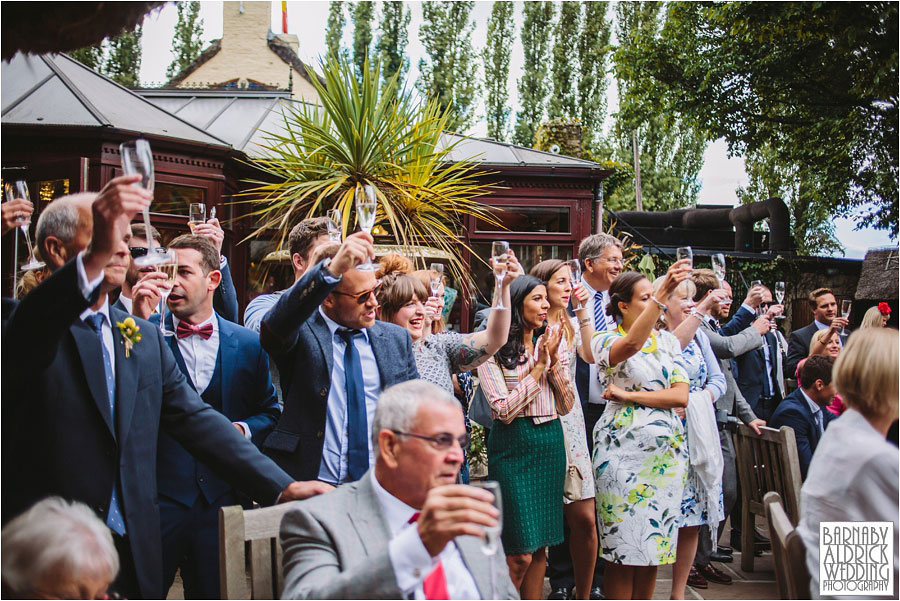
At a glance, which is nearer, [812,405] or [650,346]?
[650,346]

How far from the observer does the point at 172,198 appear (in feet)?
27.8

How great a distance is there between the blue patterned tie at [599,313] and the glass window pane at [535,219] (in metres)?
A: 5.26

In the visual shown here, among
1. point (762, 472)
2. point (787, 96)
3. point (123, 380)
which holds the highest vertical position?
point (787, 96)

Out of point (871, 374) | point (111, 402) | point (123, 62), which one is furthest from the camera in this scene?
point (123, 62)

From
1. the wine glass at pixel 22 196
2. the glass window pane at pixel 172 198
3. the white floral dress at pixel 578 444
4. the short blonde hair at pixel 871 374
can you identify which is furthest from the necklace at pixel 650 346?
the glass window pane at pixel 172 198

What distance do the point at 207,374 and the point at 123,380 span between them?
80 cm

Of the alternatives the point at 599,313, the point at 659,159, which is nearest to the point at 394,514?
the point at 599,313

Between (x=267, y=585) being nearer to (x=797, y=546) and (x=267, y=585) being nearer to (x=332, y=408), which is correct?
(x=332, y=408)

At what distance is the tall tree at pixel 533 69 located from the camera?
1123 inches

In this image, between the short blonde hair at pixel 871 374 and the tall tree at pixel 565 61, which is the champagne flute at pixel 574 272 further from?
the tall tree at pixel 565 61

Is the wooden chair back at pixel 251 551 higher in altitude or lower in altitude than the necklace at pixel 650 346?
lower

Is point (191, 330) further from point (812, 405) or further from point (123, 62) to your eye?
point (123, 62)

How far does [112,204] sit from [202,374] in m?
1.48

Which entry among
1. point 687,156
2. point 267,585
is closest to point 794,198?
point 687,156
